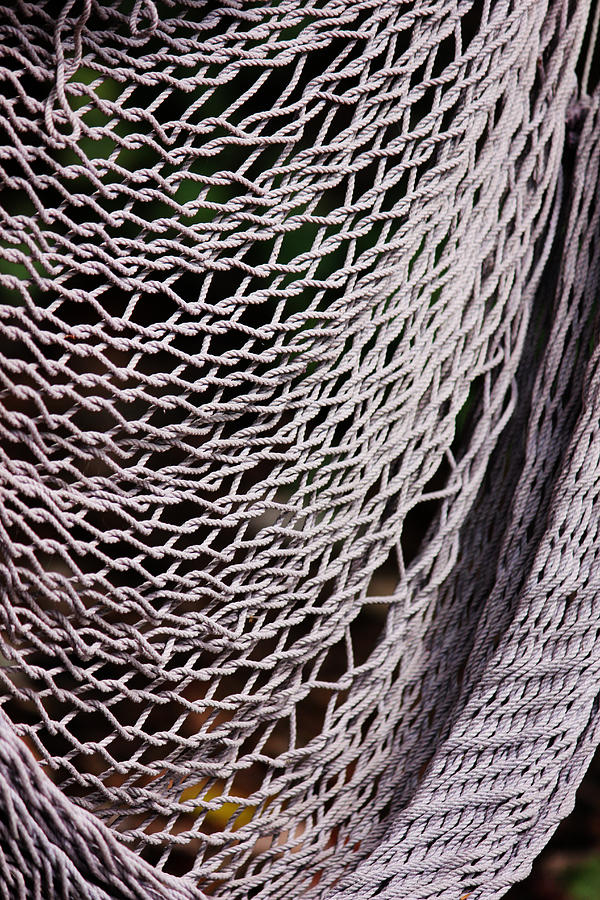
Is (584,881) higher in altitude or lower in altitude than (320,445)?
lower

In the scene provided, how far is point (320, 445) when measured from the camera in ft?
2.27

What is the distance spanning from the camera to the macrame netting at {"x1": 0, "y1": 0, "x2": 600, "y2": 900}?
0.56 metres

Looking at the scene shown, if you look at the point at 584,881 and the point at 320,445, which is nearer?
the point at 320,445

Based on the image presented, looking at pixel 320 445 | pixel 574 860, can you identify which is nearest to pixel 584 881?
pixel 574 860

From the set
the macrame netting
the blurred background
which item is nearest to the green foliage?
the blurred background

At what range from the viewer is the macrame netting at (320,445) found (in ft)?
1.85

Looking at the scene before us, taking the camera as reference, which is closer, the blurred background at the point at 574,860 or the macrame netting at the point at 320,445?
the macrame netting at the point at 320,445

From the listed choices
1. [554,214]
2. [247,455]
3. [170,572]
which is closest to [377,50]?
[554,214]

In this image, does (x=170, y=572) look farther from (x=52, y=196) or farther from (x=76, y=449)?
(x=52, y=196)

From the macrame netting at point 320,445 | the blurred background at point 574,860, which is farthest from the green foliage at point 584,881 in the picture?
the macrame netting at point 320,445

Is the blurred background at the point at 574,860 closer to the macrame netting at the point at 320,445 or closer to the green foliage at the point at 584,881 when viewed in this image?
the green foliage at the point at 584,881

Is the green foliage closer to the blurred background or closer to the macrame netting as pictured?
the blurred background

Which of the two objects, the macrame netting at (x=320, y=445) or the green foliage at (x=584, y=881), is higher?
the macrame netting at (x=320, y=445)

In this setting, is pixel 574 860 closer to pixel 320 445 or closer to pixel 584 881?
pixel 584 881
